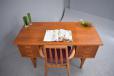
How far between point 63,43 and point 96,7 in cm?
271

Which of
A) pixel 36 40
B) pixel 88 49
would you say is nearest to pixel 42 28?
pixel 36 40

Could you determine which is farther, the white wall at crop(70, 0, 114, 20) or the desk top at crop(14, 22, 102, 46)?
the white wall at crop(70, 0, 114, 20)

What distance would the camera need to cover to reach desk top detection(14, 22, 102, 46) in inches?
67.8

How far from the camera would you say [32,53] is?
193cm

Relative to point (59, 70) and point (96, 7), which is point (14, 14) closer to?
point (59, 70)

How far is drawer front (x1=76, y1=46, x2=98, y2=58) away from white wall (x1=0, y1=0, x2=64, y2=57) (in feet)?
4.18

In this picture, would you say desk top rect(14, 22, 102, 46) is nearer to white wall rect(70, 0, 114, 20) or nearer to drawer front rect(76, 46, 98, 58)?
drawer front rect(76, 46, 98, 58)

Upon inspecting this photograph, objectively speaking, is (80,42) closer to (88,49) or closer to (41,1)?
(88,49)

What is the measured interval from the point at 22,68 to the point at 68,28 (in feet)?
3.51

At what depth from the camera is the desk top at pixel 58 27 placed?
5.65 feet

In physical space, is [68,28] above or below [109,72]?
above

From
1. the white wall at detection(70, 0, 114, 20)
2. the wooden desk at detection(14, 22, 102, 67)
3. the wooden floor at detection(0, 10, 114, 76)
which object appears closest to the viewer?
the wooden desk at detection(14, 22, 102, 67)

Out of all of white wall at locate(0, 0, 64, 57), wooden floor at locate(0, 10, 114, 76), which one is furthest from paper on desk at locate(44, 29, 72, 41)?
white wall at locate(0, 0, 64, 57)

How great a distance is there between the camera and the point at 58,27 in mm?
2100
